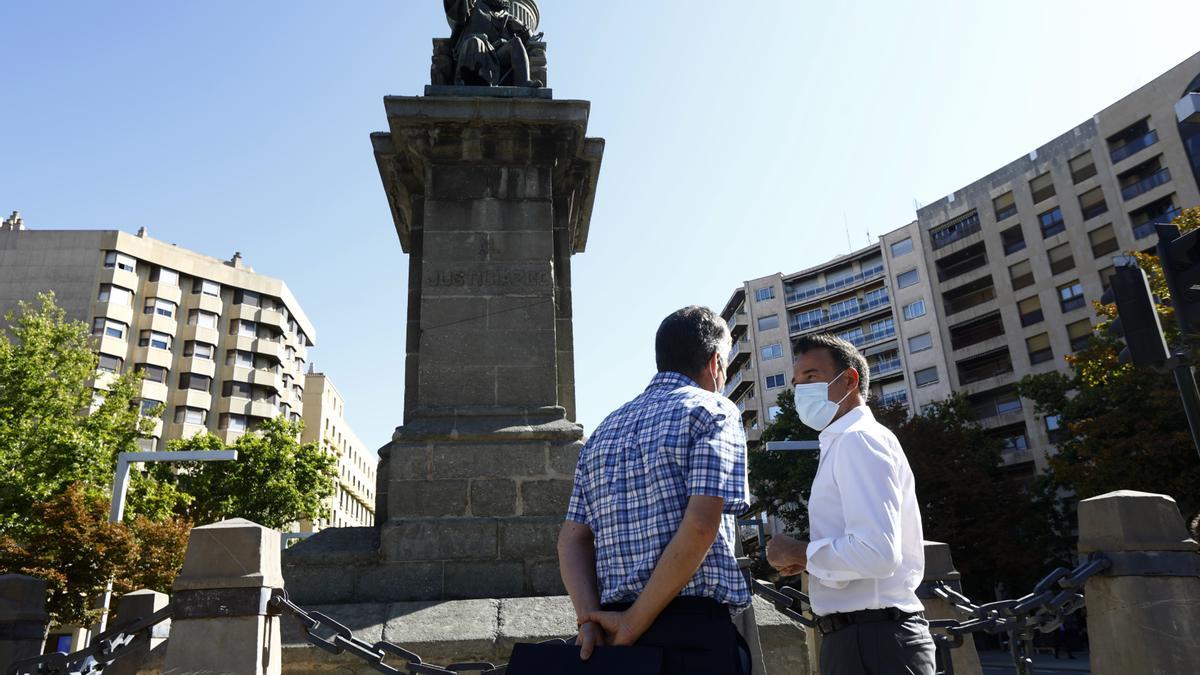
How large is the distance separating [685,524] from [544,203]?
16.8 feet

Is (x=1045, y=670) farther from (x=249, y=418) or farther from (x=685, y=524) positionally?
(x=249, y=418)

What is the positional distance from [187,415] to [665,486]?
60.3 meters

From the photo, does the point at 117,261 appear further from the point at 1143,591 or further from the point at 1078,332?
the point at 1143,591

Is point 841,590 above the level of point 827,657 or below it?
above

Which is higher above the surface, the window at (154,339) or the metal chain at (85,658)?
the window at (154,339)

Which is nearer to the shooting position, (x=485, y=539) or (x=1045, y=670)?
(x=485, y=539)

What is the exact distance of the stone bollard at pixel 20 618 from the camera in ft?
14.9

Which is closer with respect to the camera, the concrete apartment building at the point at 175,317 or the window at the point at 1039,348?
the window at the point at 1039,348

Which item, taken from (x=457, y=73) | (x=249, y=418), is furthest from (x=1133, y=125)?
(x=249, y=418)

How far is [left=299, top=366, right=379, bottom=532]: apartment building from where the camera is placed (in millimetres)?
70062

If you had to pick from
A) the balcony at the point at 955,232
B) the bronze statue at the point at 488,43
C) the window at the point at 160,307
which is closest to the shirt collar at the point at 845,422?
the bronze statue at the point at 488,43

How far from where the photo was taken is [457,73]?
24.9 ft

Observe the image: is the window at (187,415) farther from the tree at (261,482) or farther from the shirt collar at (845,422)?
the shirt collar at (845,422)

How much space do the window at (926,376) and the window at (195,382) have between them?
160 ft
